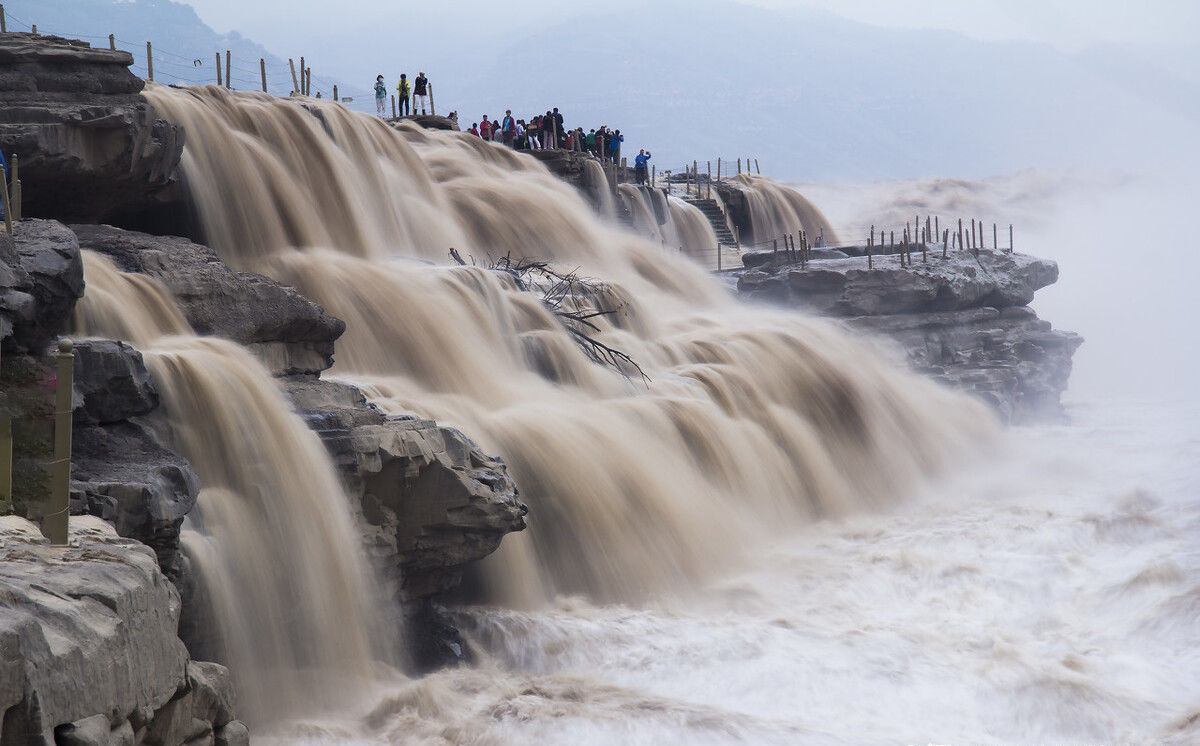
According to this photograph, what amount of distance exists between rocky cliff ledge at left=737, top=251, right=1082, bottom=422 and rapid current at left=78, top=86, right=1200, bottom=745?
1722 millimetres

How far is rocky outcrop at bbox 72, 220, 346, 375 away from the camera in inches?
382

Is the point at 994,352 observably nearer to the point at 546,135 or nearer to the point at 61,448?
the point at 546,135

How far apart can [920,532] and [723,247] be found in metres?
16.5

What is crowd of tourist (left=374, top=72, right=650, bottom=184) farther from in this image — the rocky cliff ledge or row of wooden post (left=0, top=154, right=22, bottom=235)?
row of wooden post (left=0, top=154, right=22, bottom=235)

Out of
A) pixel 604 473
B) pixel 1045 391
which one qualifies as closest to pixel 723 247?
pixel 1045 391

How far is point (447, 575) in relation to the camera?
31.0 ft

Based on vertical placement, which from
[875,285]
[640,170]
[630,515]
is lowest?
[630,515]

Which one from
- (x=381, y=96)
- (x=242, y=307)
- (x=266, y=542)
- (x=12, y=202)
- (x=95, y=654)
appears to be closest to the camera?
(x=95, y=654)

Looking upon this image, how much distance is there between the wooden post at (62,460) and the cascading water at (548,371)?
5211 mm

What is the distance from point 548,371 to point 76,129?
17.6 feet

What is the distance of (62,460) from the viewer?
17.2 feet

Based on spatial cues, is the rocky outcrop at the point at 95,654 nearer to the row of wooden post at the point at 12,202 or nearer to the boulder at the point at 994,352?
the row of wooden post at the point at 12,202

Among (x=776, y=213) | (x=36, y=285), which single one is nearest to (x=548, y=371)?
(x=36, y=285)

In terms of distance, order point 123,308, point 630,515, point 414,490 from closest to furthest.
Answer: point 414,490, point 123,308, point 630,515
